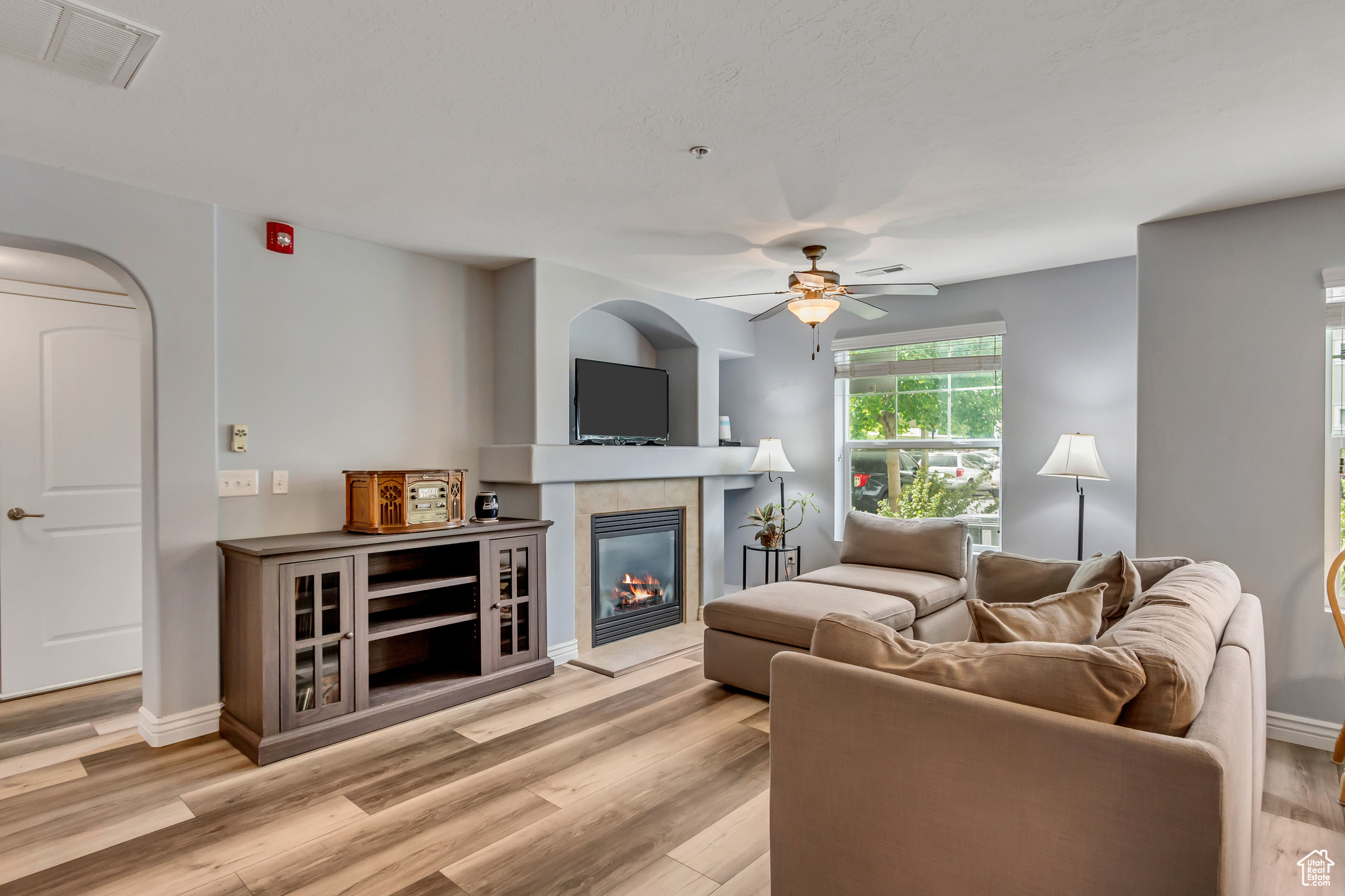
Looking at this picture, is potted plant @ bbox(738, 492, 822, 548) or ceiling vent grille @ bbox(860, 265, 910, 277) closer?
ceiling vent grille @ bbox(860, 265, 910, 277)

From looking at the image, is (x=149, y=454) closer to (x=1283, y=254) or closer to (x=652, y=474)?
(x=652, y=474)

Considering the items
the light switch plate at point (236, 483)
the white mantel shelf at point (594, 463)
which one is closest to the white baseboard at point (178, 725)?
the light switch plate at point (236, 483)

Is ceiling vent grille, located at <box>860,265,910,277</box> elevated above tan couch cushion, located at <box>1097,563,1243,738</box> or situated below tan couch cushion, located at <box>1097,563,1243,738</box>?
above

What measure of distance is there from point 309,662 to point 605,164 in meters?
2.38

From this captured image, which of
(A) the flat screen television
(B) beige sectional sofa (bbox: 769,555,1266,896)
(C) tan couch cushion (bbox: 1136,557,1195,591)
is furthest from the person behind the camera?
(A) the flat screen television

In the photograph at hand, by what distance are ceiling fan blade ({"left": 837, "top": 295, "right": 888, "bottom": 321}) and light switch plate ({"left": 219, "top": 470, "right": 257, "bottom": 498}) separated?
9.97 ft

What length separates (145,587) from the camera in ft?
9.76

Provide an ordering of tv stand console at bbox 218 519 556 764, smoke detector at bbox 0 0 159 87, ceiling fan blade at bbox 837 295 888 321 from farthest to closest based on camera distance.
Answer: ceiling fan blade at bbox 837 295 888 321 → tv stand console at bbox 218 519 556 764 → smoke detector at bbox 0 0 159 87

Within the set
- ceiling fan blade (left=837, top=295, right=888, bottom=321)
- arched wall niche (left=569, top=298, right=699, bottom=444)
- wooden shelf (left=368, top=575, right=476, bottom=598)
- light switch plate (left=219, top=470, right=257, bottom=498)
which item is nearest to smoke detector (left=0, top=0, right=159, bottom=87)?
light switch plate (left=219, top=470, right=257, bottom=498)

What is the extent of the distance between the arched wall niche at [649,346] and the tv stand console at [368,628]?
1.46 metres

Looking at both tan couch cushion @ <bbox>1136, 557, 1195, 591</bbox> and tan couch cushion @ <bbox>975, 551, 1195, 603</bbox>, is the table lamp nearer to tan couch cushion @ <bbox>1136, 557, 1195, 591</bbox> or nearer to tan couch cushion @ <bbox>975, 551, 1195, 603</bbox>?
tan couch cushion @ <bbox>975, 551, 1195, 603</bbox>

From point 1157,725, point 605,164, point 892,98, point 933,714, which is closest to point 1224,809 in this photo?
point 1157,725

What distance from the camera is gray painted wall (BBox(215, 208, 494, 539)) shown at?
3162 millimetres

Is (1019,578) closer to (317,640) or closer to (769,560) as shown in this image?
(769,560)
